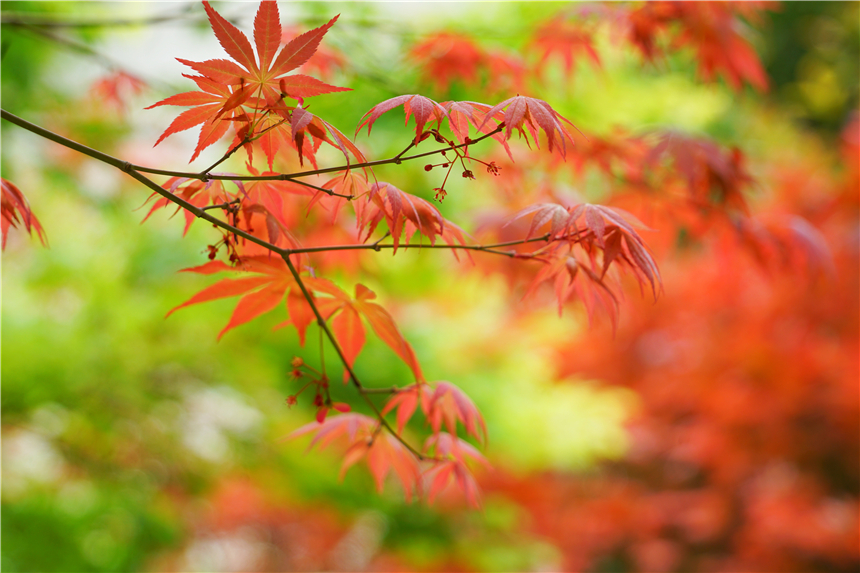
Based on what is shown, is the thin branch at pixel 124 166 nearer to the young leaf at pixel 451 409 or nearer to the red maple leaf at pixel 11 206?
the red maple leaf at pixel 11 206

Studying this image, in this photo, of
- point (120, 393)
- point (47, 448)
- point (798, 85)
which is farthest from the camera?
point (798, 85)

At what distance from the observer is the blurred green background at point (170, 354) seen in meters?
2.28

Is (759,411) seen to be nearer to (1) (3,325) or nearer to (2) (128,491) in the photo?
(2) (128,491)

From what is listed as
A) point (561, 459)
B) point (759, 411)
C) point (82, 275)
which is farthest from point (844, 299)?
point (82, 275)

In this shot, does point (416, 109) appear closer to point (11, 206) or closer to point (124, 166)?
point (124, 166)

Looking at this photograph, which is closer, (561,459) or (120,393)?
(120,393)

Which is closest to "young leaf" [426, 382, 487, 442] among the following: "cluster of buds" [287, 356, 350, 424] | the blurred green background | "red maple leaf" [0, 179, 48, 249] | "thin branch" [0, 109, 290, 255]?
"cluster of buds" [287, 356, 350, 424]

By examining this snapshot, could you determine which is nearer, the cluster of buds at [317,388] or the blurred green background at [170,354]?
the cluster of buds at [317,388]

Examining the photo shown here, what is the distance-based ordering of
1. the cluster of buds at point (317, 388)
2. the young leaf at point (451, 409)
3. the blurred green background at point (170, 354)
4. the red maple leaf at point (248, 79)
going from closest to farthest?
the red maple leaf at point (248, 79) < the cluster of buds at point (317, 388) < the young leaf at point (451, 409) < the blurred green background at point (170, 354)

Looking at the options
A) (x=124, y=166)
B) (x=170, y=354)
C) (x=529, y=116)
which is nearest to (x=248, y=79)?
(x=124, y=166)

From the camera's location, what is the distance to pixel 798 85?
6418 millimetres

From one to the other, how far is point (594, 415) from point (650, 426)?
5.11ft

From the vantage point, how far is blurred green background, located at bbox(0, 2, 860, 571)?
2.28 m

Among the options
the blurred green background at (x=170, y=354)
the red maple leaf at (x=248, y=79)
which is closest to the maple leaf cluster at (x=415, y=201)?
the red maple leaf at (x=248, y=79)
